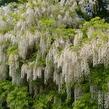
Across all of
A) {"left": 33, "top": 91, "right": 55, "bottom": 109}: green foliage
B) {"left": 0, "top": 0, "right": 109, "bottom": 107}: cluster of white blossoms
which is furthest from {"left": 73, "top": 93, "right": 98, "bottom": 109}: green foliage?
{"left": 33, "top": 91, "right": 55, "bottom": 109}: green foliage

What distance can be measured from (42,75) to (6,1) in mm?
6993

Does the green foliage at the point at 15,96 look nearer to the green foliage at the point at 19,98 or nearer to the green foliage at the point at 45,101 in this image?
the green foliage at the point at 19,98

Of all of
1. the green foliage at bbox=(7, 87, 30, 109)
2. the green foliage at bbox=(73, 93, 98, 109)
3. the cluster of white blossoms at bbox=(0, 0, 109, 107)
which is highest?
the cluster of white blossoms at bbox=(0, 0, 109, 107)

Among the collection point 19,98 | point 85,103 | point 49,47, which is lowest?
point 19,98

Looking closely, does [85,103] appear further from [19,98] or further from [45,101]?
[19,98]

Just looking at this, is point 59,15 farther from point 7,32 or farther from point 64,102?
point 64,102

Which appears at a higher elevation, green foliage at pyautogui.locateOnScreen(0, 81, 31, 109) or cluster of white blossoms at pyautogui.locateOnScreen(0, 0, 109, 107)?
cluster of white blossoms at pyautogui.locateOnScreen(0, 0, 109, 107)

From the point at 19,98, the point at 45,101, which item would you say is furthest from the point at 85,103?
the point at 19,98

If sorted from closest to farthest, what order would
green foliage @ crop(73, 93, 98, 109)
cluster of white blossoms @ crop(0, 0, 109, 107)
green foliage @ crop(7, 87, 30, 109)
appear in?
cluster of white blossoms @ crop(0, 0, 109, 107), green foliage @ crop(73, 93, 98, 109), green foliage @ crop(7, 87, 30, 109)

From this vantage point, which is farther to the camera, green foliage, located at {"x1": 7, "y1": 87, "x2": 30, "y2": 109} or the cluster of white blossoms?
green foliage, located at {"x1": 7, "y1": 87, "x2": 30, "y2": 109}

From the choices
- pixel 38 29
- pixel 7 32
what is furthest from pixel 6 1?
pixel 38 29

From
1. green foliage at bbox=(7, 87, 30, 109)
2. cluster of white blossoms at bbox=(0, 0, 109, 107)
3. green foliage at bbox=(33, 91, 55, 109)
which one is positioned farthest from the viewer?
green foliage at bbox=(7, 87, 30, 109)

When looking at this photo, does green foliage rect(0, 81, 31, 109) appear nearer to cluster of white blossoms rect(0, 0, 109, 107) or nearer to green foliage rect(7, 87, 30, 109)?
green foliage rect(7, 87, 30, 109)

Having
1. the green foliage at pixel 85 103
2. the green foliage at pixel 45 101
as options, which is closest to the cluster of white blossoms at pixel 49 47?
Answer: the green foliage at pixel 85 103
